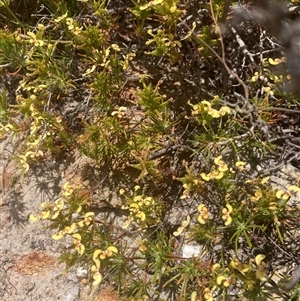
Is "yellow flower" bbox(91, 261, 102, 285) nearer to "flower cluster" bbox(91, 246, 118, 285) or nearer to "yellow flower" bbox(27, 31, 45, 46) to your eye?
"flower cluster" bbox(91, 246, 118, 285)

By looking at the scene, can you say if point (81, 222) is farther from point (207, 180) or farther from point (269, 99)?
point (269, 99)

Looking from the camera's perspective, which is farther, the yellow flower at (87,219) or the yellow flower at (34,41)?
the yellow flower at (34,41)

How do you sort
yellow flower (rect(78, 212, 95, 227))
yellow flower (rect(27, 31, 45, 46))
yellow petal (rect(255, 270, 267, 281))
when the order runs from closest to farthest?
yellow petal (rect(255, 270, 267, 281)), yellow flower (rect(78, 212, 95, 227)), yellow flower (rect(27, 31, 45, 46))

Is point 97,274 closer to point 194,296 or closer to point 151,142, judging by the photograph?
point 194,296

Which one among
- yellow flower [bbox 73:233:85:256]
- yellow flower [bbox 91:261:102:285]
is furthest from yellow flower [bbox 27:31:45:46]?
yellow flower [bbox 91:261:102:285]

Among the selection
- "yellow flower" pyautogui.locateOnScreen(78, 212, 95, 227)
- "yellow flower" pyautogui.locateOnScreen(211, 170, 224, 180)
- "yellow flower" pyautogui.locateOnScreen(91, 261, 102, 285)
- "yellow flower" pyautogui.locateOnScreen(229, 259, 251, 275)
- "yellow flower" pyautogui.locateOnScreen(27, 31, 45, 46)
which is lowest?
"yellow flower" pyautogui.locateOnScreen(91, 261, 102, 285)

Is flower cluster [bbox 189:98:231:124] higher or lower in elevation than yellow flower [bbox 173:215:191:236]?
higher

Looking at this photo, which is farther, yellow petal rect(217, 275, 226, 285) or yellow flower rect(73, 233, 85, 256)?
yellow flower rect(73, 233, 85, 256)

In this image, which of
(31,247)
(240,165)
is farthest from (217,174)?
(31,247)

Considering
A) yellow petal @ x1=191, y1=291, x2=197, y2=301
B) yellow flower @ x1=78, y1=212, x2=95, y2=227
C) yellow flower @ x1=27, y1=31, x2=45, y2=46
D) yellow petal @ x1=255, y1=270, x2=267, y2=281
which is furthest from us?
yellow flower @ x1=27, y1=31, x2=45, y2=46

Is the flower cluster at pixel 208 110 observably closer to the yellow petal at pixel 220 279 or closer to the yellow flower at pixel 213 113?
the yellow flower at pixel 213 113

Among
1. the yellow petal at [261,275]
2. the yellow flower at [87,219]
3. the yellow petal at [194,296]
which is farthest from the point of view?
the yellow flower at [87,219]

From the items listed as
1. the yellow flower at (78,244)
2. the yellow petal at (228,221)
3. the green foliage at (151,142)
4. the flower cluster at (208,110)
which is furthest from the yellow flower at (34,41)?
the yellow petal at (228,221)
